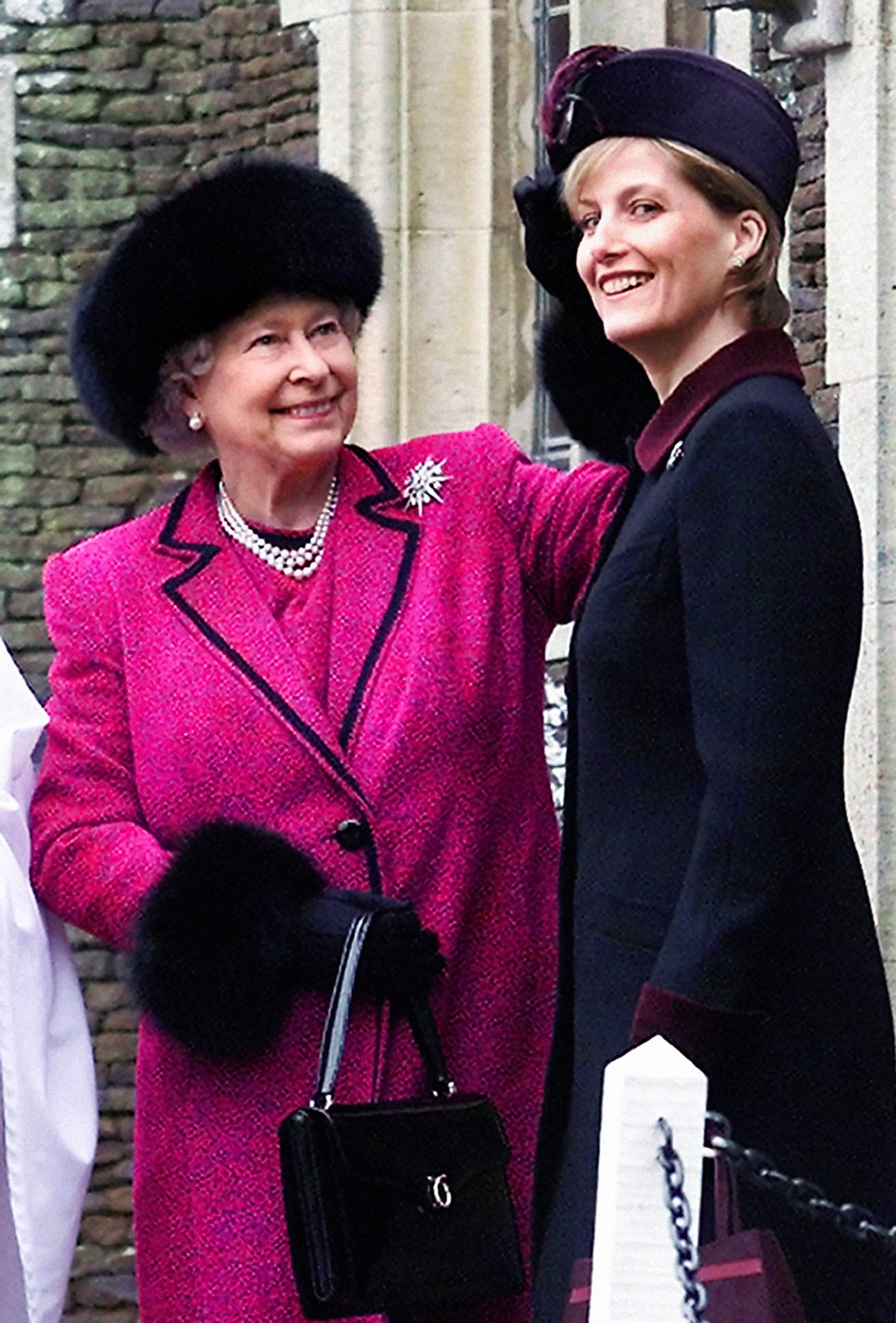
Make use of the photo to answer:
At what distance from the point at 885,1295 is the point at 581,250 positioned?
1.25m

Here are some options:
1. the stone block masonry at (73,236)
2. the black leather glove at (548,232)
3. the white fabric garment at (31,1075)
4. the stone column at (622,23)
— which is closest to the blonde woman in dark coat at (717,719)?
the black leather glove at (548,232)

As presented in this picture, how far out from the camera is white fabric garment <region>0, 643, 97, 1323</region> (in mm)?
4535

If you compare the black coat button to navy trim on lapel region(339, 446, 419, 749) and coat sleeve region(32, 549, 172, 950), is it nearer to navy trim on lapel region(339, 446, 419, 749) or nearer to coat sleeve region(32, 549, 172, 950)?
navy trim on lapel region(339, 446, 419, 749)

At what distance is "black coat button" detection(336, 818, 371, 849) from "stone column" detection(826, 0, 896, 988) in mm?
1716

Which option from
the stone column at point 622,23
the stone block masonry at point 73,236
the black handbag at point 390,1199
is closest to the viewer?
the black handbag at point 390,1199

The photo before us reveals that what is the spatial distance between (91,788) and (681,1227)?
1933 mm

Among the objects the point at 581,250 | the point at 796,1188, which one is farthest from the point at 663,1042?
the point at 581,250

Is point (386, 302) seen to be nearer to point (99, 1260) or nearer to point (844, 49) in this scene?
point (844, 49)

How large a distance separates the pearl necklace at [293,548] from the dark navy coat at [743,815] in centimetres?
90

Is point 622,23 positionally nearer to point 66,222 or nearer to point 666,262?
point 66,222

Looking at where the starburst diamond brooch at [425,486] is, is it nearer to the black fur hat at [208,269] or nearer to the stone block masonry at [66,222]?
the black fur hat at [208,269]

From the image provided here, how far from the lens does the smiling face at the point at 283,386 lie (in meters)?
4.35

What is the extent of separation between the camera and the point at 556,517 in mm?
4340

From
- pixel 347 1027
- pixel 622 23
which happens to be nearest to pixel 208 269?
pixel 347 1027
